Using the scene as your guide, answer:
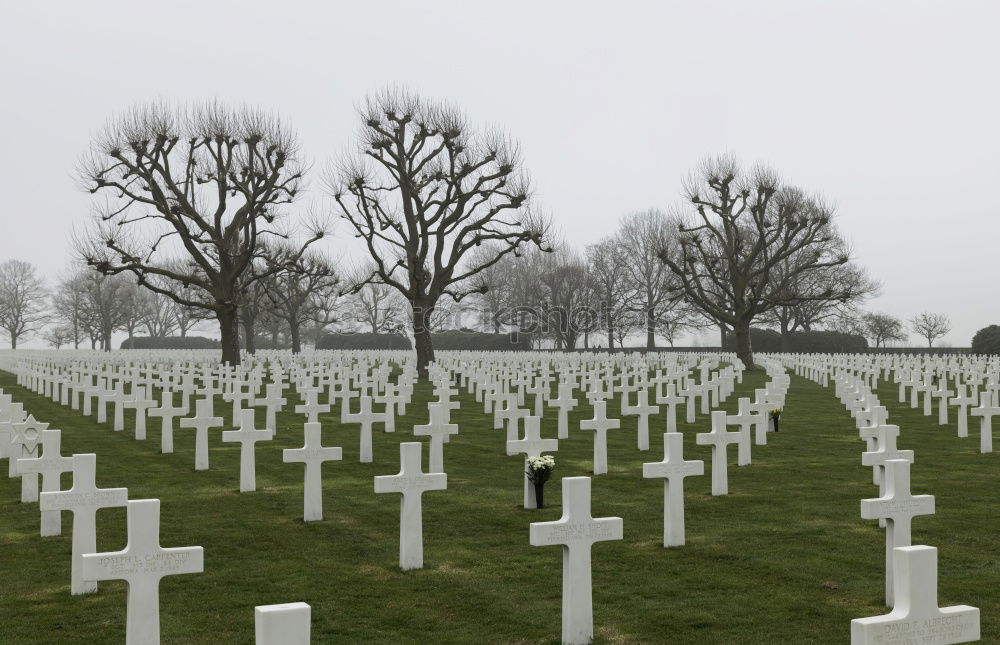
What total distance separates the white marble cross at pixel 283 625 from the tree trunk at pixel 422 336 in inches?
1142

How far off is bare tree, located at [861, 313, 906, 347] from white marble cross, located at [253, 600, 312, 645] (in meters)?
68.1

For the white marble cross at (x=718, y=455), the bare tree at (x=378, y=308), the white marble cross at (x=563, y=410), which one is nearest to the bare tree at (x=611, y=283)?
the bare tree at (x=378, y=308)

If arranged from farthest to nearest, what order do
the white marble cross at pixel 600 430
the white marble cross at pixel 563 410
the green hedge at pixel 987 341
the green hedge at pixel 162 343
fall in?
the green hedge at pixel 162 343 < the green hedge at pixel 987 341 < the white marble cross at pixel 563 410 < the white marble cross at pixel 600 430

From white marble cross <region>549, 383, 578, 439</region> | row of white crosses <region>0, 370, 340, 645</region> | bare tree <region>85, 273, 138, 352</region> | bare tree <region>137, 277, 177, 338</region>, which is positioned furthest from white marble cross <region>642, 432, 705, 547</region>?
bare tree <region>137, 277, 177, 338</region>

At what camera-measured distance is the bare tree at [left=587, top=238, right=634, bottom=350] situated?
6250 cm

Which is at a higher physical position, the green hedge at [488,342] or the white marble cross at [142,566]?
the green hedge at [488,342]

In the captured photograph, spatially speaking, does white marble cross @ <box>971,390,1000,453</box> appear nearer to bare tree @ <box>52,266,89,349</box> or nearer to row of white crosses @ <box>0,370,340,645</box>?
row of white crosses @ <box>0,370,340,645</box>

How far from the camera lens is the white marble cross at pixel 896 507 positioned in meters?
5.85

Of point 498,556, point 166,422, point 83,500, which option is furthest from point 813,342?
point 83,500

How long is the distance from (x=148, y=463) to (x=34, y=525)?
4091 mm

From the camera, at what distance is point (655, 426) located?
16938mm

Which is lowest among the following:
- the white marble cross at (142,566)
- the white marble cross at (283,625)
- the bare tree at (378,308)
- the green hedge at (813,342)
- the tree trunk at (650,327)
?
the white marble cross at (142,566)

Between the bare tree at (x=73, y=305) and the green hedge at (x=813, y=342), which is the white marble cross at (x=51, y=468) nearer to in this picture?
the green hedge at (x=813, y=342)

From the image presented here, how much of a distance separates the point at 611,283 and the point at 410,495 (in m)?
57.7
